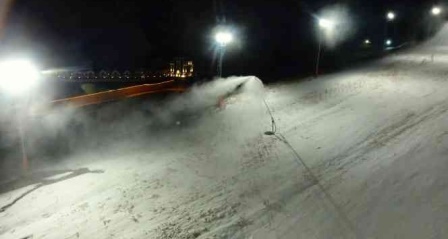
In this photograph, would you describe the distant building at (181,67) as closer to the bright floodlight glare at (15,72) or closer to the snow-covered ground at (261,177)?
the snow-covered ground at (261,177)

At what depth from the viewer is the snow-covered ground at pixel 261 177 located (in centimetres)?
1026

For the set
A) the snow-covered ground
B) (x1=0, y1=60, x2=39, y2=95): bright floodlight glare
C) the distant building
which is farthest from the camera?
the distant building

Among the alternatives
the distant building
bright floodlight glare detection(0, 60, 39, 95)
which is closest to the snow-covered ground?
bright floodlight glare detection(0, 60, 39, 95)

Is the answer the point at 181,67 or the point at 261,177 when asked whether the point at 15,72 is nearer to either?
the point at 261,177

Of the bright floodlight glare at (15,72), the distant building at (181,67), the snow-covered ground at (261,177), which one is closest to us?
the snow-covered ground at (261,177)

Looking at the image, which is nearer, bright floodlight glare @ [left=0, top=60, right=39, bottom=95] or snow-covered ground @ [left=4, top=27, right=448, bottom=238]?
snow-covered ground @ [left=4, top=27, right=448, bottom=238]

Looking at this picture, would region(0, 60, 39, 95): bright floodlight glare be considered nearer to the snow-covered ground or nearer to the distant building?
the snow-covered ground

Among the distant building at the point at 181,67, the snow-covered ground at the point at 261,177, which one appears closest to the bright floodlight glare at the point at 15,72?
the snow-covered ground at the point at 261,177

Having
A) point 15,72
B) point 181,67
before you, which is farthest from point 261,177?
point 181,67

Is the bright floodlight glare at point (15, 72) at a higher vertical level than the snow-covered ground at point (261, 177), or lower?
higher

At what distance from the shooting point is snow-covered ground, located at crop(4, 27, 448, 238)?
10.3 metres

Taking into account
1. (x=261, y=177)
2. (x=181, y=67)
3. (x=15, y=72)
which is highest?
(x=15, y=72)

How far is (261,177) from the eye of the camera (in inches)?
509

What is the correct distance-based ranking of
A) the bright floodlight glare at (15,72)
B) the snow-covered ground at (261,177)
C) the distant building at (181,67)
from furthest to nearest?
the distant building at (181,67) → the bright floodlight glare at (15,72) → the snow-covered ground at (261,177)
